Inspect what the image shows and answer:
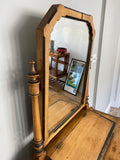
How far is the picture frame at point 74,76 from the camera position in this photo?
0.81m

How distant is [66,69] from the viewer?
30.4 inches

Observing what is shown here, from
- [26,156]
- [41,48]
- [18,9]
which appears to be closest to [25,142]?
[26,156]

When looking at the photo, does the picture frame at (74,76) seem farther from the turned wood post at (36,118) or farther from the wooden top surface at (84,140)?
the turned wood post at (36,118)

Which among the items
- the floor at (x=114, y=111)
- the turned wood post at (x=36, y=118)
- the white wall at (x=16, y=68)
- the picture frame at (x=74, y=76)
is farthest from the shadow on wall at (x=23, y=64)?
the floor at (x=114, y=111)

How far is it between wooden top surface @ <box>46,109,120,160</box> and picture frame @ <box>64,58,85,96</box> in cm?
21

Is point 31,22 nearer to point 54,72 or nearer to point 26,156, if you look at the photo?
point 54,72

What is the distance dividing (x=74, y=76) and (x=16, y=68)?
0.43m

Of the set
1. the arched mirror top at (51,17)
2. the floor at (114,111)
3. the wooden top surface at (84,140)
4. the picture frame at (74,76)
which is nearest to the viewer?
the arched mirror top at (51,17)

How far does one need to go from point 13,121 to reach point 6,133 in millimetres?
58

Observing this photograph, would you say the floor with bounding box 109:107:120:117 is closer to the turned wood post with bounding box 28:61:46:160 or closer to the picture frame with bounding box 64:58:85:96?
the picture frame with bounding box 64:58:85:96

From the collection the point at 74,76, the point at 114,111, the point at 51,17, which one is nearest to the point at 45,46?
the point at 51,17

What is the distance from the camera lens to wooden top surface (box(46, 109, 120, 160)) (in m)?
0.62

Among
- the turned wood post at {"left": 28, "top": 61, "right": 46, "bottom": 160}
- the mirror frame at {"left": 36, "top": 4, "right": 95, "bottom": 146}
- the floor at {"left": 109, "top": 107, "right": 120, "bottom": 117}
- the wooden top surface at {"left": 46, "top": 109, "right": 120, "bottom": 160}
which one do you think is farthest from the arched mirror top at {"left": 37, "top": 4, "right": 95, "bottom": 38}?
the floor at {"left": 109, "top": 107, "right": 120, "bottom": 117}

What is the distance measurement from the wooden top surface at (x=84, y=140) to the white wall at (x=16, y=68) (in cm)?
18
